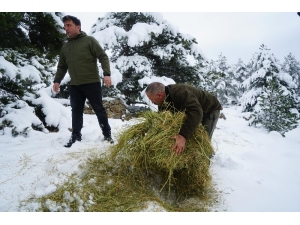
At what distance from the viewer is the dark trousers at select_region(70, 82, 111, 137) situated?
303 cm

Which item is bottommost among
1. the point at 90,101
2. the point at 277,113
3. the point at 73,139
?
the point at 277,113

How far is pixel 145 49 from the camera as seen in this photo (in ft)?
24.1

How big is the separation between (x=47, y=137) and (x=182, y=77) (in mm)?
5230

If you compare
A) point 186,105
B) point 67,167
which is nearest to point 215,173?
point 186,105

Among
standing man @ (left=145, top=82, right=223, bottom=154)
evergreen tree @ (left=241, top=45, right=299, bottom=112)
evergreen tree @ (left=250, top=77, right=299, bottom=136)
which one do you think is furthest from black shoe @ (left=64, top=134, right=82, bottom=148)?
evergreen tree @ (left=241, top=45, right=299, bottom=112)

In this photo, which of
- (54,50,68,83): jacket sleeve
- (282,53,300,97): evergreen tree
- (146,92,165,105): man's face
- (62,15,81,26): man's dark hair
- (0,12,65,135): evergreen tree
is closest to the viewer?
(146,92,165,105): man's face

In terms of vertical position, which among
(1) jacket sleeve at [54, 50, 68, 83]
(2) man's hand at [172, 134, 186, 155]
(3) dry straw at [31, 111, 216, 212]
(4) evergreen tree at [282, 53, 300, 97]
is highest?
Answer: (1) jacket sleeve at [54, 50, 68, 83]

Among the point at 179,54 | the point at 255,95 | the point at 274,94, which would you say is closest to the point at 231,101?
the point at 255,95

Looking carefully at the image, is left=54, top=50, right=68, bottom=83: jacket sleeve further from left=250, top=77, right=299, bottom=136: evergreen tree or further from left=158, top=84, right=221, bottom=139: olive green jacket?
left=250, top=77, right=299, bottom=136: evergreen tree

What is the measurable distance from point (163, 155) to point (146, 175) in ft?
1.42

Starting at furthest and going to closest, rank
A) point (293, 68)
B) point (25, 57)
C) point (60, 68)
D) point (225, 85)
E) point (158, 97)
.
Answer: point (293, 68) → point (225, 85) → point (25, 57) → point (60, 68) → point (158, 97)

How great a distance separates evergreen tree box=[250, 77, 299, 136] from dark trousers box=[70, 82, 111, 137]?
21.5ft

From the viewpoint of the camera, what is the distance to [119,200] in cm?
181

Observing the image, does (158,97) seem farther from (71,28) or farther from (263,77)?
(263,77)
